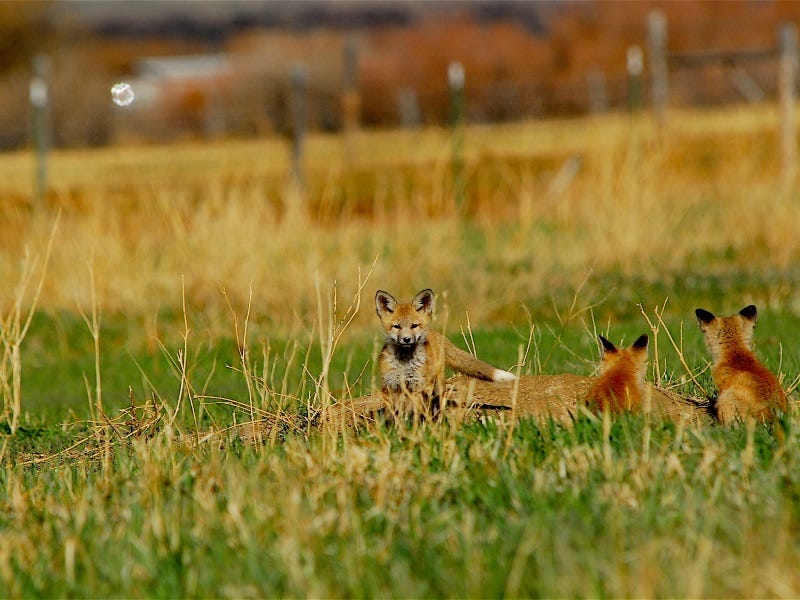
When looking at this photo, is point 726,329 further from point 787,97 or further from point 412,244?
point 787,97

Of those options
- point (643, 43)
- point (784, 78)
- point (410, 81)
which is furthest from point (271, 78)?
point (643, 43)

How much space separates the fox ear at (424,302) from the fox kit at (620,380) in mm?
1047

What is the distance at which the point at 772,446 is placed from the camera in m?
5.42

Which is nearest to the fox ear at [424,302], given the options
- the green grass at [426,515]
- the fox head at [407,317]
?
the fox head at [407,317]

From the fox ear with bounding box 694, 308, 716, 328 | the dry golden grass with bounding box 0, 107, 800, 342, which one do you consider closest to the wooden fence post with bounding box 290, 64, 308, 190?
the dry golden grass with bounding box 0, 107, 800, 342

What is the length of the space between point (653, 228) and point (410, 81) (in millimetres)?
42141

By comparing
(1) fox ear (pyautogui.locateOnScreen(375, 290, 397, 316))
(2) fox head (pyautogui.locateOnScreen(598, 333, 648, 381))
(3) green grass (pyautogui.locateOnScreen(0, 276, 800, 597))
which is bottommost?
(3) green grass (pyautogui.locateOnScreen(0, 276, 800, 597))

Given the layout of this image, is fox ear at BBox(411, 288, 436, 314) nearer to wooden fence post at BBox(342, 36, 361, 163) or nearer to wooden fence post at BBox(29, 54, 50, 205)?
wooden fence post at BBox(29, 54, 50, 205)

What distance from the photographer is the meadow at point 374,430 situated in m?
4.28

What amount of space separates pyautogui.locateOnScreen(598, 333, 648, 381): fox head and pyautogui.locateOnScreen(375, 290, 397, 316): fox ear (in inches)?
49.9

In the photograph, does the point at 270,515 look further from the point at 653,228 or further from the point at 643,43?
the point at 643,43

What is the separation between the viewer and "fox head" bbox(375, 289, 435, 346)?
673 centimetres

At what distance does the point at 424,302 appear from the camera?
695 centimetres

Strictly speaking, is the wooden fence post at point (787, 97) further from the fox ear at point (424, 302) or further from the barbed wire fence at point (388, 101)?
the fox ear at point (424, 302)
